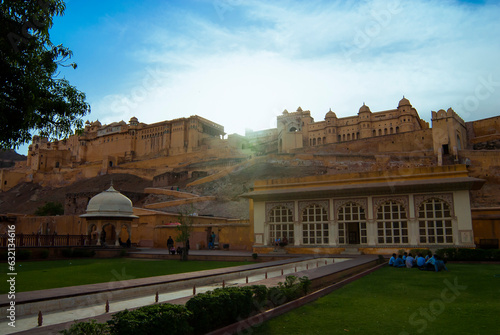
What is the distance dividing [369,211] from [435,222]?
316 centimetres

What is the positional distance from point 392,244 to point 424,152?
37.8m

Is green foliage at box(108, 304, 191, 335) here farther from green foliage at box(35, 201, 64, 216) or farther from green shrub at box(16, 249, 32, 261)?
green foliage at box(35, 201, 64, 216)

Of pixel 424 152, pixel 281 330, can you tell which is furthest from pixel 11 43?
pixel 424 152

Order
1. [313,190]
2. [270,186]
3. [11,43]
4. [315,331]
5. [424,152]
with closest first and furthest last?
[315,331] < [11,43] < [313,190] < [270,186] < [424,152]

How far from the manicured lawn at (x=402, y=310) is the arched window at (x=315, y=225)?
1078cm

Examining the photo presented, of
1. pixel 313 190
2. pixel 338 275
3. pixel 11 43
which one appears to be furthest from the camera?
pixel 313 190

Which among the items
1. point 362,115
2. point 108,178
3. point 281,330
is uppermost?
point 362,115

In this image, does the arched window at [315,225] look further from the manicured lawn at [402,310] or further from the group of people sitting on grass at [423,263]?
the manicured lawn at [402,310]

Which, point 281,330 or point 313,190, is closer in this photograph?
point 281,330

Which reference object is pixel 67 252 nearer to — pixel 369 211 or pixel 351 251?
pixel 351 251

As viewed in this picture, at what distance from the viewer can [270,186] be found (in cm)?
2453

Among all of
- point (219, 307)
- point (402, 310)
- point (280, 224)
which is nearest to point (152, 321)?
point (219, 307)

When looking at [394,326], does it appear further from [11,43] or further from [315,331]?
[11,43]

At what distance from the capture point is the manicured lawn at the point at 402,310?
6.52 meters
